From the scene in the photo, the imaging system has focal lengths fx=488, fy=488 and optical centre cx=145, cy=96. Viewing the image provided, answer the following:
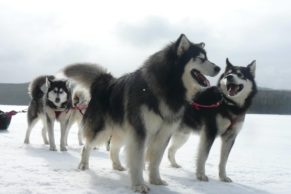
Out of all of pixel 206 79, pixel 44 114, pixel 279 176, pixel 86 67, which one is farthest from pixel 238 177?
pixel 44 114

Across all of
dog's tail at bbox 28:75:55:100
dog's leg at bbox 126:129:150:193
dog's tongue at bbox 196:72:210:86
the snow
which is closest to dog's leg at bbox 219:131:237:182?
the snow

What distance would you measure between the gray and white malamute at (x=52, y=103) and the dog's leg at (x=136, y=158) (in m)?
3.47

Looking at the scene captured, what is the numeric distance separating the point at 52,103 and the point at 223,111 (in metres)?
3.58

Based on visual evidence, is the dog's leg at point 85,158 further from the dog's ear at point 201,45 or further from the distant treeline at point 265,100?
the distant treeline at point 265,100

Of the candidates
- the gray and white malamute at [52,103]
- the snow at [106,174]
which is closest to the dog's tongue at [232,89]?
the snow at [106,174]

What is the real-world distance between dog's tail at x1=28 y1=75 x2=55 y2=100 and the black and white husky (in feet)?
12.1

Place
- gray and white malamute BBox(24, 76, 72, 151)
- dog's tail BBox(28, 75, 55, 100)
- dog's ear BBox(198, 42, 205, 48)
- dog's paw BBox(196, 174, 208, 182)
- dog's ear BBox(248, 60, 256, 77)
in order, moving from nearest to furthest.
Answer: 1. dog's ear BBox(198, 42, 205, 48)
2. dog's paw BBox(196, 174, 208, 182)
3. dog's ear BBox(248, 60, 256, 77)
4. gray and white malamute BBox(24, 76, 72, 151)
5. dog's tail BBox(28, 75, 55, 100)

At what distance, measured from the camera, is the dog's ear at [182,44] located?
5.00m

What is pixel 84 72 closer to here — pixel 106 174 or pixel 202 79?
pixel 106 174

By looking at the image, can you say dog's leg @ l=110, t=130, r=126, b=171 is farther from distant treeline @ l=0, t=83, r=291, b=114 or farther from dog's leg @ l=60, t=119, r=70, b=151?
distant treeline @ l=0, t=83, r=291, b=114

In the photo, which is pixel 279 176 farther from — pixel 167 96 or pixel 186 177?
pixel 167 96

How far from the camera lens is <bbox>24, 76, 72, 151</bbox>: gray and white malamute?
8.36m

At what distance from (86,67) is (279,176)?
287 cm

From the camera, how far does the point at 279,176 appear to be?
6.37 m
